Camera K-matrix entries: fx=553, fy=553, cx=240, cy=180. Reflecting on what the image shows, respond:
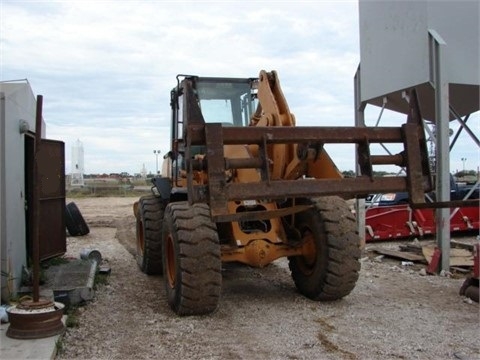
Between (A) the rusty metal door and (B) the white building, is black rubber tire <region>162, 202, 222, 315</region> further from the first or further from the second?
(A) the rusty metal door

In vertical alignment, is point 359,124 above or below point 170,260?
above

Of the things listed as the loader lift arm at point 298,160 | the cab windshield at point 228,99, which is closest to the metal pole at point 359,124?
the cab windshield at point 228,99

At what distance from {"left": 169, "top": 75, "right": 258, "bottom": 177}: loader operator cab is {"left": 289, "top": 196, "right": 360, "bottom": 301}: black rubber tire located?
190cm

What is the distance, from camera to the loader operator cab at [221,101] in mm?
7949

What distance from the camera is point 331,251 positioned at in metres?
6.48

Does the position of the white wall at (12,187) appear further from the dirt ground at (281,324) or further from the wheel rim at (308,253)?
the wheel rim at (308,253)

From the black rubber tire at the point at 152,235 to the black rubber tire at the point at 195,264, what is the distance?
8.72ft

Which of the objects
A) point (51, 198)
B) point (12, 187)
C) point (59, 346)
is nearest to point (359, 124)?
point (51, 198)

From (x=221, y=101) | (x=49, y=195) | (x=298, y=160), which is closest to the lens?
(x=298, y=160)

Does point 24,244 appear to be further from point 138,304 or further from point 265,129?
point 265,129

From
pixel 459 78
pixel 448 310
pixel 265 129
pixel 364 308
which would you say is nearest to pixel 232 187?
pixel 265 129

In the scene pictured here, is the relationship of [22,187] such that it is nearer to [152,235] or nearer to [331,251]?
[152,235]

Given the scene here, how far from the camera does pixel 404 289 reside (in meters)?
7.61

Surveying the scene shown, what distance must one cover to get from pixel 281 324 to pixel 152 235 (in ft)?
11.7
